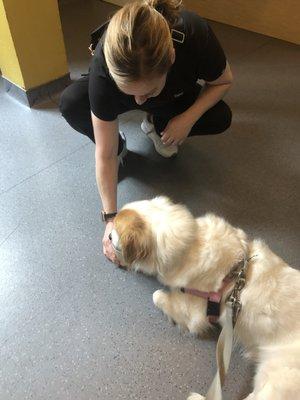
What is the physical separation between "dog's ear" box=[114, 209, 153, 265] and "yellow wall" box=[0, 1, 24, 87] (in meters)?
1.48

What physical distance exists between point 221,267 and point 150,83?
22.2 inches

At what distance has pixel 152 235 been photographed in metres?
1.13

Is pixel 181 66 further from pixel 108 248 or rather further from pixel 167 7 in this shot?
pixel 108 248

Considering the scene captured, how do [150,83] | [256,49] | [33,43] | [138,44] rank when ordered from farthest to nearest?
[256,49] → [33,43] → [150,83] → [138,44]

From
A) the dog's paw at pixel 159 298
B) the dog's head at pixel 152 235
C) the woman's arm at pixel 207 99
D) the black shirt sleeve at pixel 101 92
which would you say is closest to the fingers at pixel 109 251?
the dog's paw at pixel 159 298

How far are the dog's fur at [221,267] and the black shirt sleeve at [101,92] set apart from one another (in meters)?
0.41

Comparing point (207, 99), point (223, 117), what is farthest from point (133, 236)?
point (223, 117)

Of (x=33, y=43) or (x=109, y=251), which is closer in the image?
(x=109, y=251)

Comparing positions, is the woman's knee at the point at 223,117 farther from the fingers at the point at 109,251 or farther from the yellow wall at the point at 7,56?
the yellow wall at the point at 7,56

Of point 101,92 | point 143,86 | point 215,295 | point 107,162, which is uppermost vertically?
point 143,86

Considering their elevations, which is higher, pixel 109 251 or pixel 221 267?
pixel 221 267

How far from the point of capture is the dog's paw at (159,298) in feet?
4.44

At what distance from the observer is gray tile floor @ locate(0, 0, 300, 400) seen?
4.15ft

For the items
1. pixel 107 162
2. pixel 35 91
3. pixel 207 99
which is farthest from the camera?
pixel 35 91
